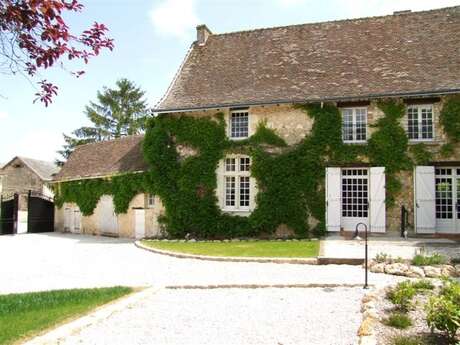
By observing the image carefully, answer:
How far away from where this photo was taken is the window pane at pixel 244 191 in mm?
18438

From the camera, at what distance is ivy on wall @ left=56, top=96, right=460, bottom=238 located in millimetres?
16531

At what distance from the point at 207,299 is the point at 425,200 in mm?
11026

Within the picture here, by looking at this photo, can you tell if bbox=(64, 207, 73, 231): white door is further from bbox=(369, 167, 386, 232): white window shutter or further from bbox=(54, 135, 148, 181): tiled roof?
bbox=(369, 167, 386, 232): white window shutter

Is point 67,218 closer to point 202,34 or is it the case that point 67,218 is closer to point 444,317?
point 202,34

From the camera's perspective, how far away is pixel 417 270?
9.62 m

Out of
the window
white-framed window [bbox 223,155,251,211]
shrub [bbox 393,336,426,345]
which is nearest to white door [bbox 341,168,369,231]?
the window

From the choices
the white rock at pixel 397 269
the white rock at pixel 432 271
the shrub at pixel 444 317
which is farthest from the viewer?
the white rock at pixel 397 269

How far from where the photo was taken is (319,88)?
17.6 m

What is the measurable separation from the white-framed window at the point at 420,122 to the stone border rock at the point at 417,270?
770 cm

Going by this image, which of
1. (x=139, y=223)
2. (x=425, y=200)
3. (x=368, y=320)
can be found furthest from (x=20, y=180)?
(x=368, y=320)

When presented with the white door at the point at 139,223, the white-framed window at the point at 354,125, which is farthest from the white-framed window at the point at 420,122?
the white door at the point at 139,223

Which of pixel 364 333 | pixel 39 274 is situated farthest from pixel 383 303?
pixel 39 274

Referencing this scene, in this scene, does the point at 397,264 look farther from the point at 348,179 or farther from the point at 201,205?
the point at 201,205

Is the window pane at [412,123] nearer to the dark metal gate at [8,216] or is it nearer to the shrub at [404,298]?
the shrub at [404,298]
